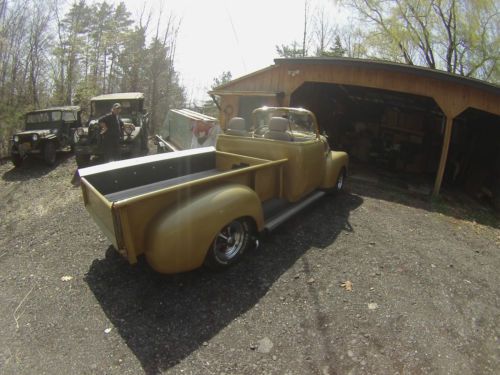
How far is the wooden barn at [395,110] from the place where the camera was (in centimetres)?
773

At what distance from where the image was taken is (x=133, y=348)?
2688mm

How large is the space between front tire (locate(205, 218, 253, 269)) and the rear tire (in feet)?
26.3

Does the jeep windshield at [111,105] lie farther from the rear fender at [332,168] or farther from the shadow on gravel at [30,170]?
the rear fender at [332,168]

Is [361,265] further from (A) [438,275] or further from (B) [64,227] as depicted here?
(B) [64,227]

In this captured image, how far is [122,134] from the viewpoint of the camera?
29.1ft

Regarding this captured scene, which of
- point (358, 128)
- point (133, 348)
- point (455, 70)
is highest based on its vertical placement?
point (455, 70)

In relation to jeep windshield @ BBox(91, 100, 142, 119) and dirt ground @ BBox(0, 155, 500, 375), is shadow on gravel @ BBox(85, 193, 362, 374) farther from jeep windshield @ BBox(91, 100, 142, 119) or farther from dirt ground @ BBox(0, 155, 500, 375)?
jeep windshield @ BBox(91, 100, 142, 119)

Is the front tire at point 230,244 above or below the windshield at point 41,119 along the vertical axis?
below

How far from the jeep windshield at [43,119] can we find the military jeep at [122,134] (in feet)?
2.93

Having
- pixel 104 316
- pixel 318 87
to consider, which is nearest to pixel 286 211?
pixel 104 316

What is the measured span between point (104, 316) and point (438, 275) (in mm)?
4148

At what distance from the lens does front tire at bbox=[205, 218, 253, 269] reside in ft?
11.6

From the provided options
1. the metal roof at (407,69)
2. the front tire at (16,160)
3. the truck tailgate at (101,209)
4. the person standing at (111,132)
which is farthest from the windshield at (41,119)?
the truck tailgate at (101,209)

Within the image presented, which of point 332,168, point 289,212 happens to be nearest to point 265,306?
point 289,212
